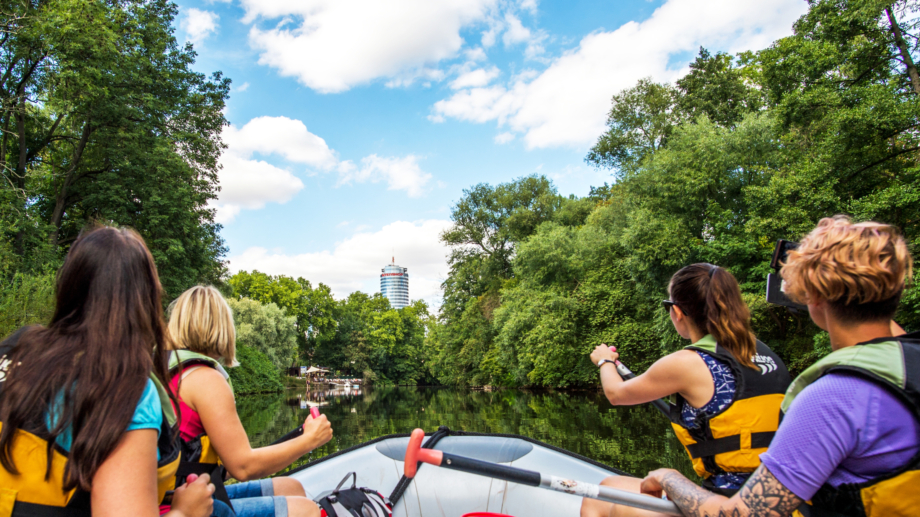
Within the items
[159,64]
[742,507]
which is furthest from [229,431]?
[159,64]

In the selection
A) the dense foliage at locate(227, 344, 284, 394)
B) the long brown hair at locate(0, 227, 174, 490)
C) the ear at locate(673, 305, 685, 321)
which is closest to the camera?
the long brown hair at locate(0, 227, 174, 490)

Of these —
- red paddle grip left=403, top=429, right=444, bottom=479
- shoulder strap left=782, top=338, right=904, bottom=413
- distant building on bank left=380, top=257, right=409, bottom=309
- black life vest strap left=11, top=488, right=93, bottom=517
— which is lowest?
red paddle grip left=403, top=429, right=444, bottom=479

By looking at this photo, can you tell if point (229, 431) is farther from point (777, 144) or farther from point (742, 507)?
point (777, 144)

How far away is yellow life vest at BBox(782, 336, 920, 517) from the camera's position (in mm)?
948

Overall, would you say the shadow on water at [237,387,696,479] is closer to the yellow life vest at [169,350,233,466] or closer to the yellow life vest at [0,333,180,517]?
the yellow life vest at [169,350,233,466]

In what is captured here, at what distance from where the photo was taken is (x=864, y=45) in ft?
37.1

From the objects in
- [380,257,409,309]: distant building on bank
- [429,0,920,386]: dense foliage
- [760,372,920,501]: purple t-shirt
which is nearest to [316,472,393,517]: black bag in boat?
[760,372,920,501]: purple t-shirt

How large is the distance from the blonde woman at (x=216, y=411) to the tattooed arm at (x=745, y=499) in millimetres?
1231

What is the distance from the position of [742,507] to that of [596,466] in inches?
81.1

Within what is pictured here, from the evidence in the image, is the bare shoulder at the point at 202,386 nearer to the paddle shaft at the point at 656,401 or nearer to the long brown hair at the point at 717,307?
the paddle shaft at the point at 656,401

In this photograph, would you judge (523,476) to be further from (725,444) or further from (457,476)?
(457,476)

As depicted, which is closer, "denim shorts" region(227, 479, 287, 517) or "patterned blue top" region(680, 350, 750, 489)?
"patterned blue top" region(680, 350, 750, 489)

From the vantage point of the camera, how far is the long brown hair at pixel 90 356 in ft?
3.04

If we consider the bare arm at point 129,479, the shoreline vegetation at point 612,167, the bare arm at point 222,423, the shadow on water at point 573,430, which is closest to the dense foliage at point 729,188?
the shoreline vegetation at point 612,167
